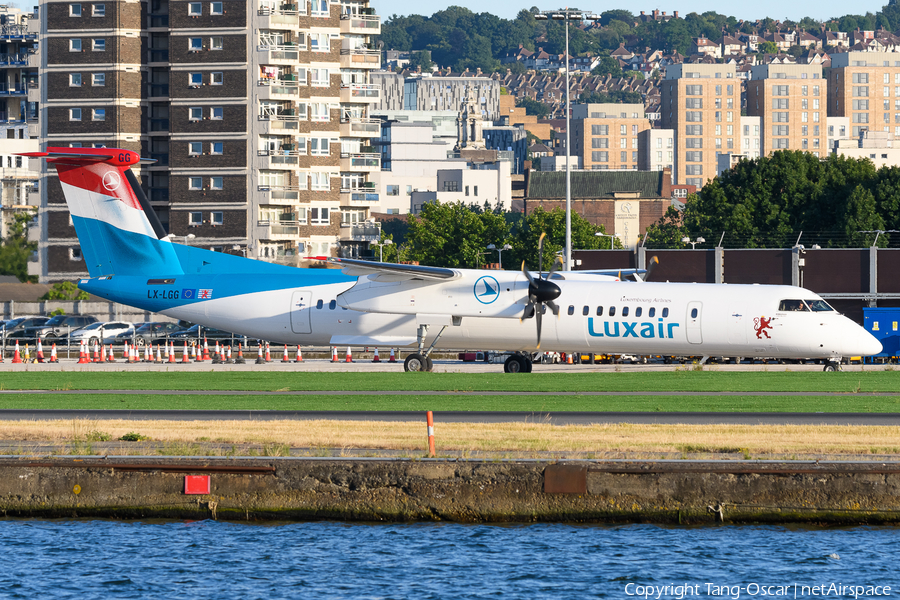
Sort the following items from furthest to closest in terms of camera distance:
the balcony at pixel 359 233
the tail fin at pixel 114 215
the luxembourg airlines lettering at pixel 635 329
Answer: the balcony at pixel 359 233
the tail fin at pixel 114 215
the luxembourg airlines lettering at pixel 635 329

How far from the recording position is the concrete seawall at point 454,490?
19812 mm

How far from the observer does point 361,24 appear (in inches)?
5044

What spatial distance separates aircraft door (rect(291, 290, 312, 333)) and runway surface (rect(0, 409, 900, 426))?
53.1 ft

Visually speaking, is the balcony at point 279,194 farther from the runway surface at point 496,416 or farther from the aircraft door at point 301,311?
the runway surface at point 496,416

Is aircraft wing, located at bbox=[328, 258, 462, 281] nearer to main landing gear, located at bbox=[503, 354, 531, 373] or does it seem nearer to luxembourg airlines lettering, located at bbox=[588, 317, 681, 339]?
main landing gear, located at bbox=[503, 354, 531, 373]

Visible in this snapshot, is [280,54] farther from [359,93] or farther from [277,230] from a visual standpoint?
[277,230]

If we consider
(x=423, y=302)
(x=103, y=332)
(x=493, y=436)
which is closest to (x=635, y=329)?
(x=423, y=302)

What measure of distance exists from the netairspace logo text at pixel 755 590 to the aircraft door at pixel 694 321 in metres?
25.9

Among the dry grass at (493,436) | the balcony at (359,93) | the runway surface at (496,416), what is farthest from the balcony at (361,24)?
the dry grass at (493,436)

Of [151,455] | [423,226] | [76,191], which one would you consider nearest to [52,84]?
[423,226]

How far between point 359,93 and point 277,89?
12.5m

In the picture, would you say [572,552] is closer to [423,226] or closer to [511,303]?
[511,303]

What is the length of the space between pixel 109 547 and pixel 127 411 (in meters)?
11.8

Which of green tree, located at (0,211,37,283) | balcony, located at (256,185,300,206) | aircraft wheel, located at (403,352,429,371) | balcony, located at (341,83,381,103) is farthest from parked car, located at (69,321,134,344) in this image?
A: balcony, located at (341,83,381,103)
